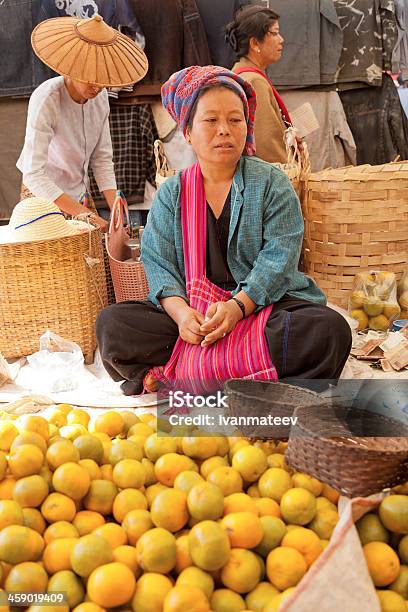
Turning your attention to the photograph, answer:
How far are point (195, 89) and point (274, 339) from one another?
2.69 feet

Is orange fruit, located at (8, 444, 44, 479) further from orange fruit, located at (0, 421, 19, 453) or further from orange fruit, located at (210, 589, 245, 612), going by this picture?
orange fruit, located at (210, 589, 245, 612)

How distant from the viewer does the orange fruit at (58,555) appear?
88 centimetres

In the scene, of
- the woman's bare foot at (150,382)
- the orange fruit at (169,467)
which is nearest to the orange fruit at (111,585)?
the orange fruit at (169,467)

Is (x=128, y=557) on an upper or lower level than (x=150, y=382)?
upper

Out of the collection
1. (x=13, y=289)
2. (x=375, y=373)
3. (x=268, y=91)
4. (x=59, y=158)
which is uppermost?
(x=268, y=91)

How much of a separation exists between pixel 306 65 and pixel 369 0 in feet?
1.76

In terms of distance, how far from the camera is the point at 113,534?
3.01 ft

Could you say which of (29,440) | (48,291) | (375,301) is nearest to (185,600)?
(29,440)

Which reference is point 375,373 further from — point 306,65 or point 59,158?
point 306,65

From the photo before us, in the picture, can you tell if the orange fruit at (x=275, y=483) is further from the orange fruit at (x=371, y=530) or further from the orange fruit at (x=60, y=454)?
the orange fruit at (x=60, y=454)

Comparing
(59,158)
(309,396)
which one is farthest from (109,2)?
(309,396)

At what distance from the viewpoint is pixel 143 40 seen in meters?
3.69

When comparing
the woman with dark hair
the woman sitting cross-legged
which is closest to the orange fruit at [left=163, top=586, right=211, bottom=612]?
the woman sitting cross-legged

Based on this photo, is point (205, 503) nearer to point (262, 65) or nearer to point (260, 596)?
point (260, 596)
